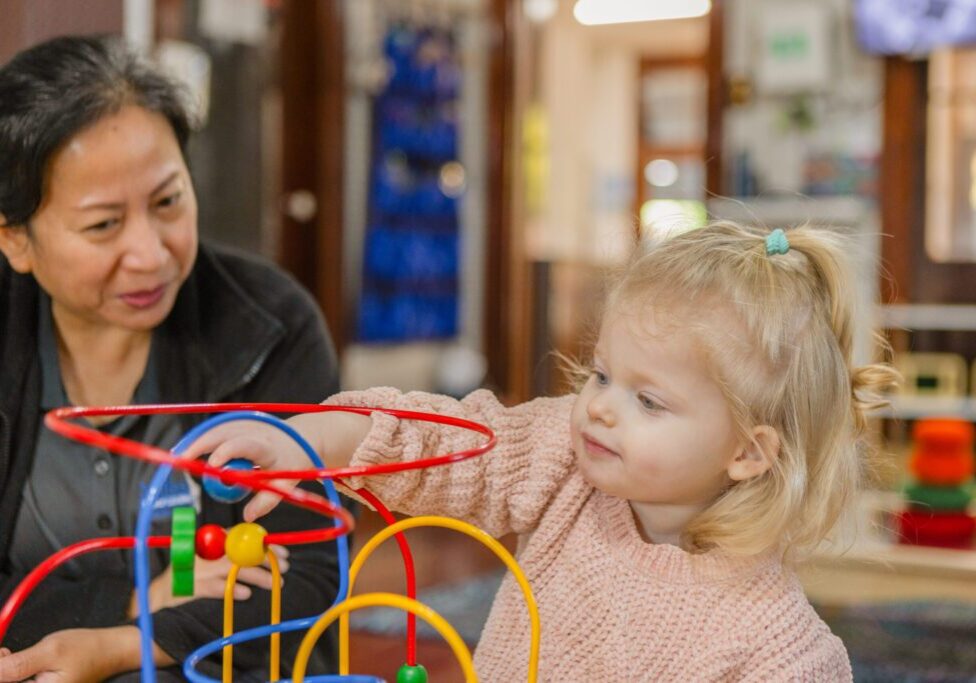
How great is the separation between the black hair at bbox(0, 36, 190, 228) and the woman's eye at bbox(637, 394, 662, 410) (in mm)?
675

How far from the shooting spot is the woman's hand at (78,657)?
3.71 ft

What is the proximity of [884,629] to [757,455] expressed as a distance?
6.14 ft

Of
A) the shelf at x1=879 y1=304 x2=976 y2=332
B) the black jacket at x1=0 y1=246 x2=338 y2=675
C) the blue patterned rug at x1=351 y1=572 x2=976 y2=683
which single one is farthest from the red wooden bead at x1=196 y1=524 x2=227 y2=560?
the shelf at x1=879 y1=304 x2=976 y2=332

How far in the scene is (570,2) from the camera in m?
7.39

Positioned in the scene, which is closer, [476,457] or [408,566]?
[408,566]

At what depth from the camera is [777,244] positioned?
1100 millimetres

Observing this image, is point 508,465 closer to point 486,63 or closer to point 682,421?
point 682,421

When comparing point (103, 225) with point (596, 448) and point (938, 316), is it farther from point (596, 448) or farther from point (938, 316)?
point (938, 316)

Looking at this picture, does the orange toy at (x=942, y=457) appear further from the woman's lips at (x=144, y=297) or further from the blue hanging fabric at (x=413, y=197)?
the blue hanging fabric at (x=413, y=197)

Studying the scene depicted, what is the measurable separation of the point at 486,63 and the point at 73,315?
13.5ft

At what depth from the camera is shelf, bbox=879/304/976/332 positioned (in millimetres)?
4812

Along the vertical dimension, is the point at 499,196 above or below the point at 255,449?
above

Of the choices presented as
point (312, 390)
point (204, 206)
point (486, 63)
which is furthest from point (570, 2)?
point (312, 390)

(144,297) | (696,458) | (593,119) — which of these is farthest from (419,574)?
(593,119)
